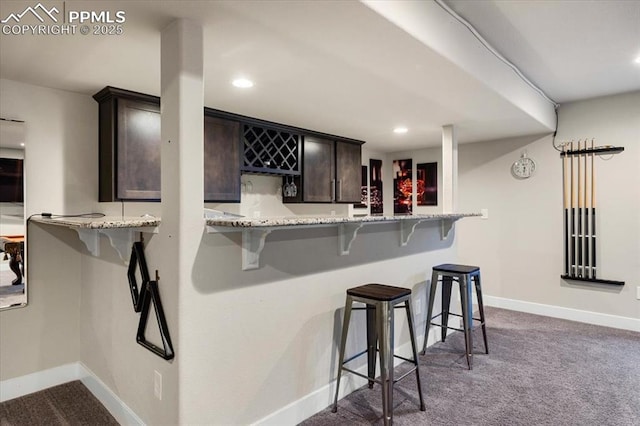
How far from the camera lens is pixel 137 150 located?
2602 mm

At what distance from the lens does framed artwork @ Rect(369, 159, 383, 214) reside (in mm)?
5508

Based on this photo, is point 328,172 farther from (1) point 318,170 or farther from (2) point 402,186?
(2) point 402,186

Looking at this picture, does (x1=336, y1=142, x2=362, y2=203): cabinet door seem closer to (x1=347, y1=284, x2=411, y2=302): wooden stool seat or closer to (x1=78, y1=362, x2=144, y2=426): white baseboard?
(x1=347, y1=284, x2=411, y2=302): wooden stool seat

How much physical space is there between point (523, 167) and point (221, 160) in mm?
3451

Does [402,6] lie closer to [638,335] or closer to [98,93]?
[98,93]

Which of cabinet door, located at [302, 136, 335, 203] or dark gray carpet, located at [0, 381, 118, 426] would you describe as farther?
cabinet door, located at [302, 136, 335, 203]

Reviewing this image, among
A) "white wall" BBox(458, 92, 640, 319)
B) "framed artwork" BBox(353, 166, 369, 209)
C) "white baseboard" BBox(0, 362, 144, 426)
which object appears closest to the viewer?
"white baseboard" BBox(0, 362, 144, 426)

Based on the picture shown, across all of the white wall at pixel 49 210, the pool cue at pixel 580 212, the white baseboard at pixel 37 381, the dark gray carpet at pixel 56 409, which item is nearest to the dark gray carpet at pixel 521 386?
the pool cue at pixel 580 212

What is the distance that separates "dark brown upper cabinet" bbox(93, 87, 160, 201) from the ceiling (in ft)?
0.37

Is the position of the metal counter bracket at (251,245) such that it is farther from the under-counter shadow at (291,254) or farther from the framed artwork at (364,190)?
the framed artwork at (364,190)

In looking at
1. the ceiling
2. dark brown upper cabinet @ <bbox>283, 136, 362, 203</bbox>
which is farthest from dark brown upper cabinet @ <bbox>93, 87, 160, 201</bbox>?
dark brown upper cabinet @ <bbox>283, 136, 362, 203</bbox>

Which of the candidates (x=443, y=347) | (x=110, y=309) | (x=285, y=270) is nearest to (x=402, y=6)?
(x=285, y=270)

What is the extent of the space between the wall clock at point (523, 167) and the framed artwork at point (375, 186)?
6.02ft

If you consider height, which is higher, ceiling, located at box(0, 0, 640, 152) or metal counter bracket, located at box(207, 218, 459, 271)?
ceiling, located at box(0, 0, 640, 152)
